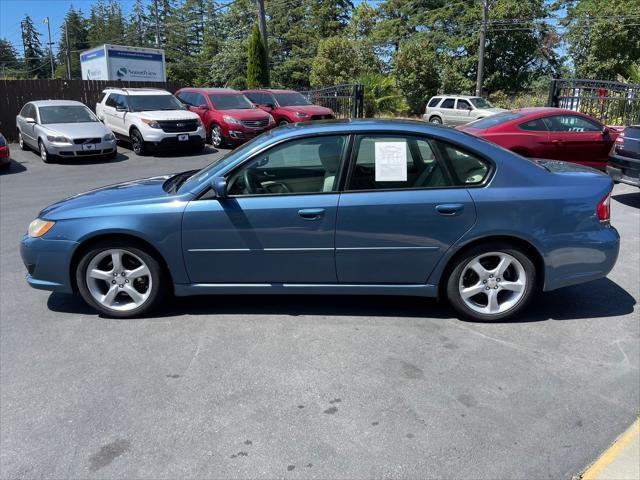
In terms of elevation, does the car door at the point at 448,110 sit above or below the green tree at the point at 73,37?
below

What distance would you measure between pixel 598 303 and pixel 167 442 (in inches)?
150

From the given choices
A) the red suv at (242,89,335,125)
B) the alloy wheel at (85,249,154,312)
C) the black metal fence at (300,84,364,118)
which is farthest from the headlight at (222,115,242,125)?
the alloy wheel at (85,249,154,312)

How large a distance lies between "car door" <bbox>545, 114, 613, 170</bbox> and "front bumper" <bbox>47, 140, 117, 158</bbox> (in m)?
10.4

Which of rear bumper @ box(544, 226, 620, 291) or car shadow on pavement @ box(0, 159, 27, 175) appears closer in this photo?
rear bumper @ box(544, 226, 620, 291)

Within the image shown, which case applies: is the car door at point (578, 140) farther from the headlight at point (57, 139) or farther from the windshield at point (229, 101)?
the headlight at point (57, 139)

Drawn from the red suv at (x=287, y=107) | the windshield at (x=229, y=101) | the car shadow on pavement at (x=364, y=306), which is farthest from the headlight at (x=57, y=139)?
the car shadow on pavement at (x=364, y=306)

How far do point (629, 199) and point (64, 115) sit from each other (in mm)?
13354

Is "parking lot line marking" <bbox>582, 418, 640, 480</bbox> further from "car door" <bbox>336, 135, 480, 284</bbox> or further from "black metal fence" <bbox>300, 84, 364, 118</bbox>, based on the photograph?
"black metal fence" <bbox>300, 84, 364, 118</bbox>

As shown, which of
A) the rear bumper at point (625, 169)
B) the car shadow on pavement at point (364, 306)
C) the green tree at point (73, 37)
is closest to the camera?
the car shadow on pavement at point (364, 306)

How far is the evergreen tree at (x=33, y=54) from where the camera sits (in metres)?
103

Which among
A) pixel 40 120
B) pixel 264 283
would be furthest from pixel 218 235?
pixel 40 120

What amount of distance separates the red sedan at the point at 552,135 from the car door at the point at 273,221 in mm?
6950

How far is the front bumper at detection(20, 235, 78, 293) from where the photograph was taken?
4.40m

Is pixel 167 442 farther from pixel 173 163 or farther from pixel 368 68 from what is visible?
pixel 368 68
